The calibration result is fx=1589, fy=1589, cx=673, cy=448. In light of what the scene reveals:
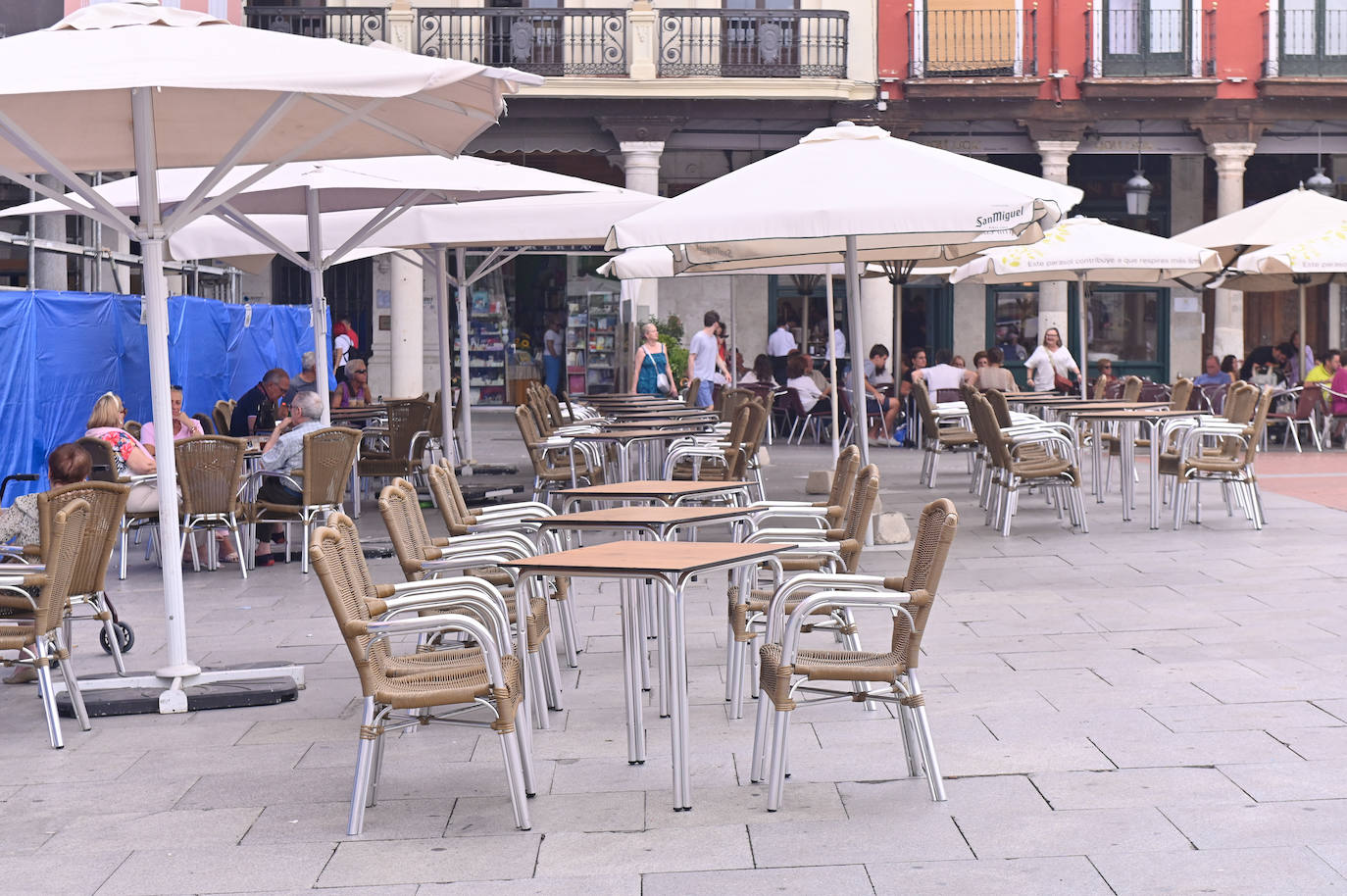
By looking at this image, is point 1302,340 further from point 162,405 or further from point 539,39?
point 162,405

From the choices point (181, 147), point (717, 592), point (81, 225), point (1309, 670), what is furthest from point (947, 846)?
point (81, 225)

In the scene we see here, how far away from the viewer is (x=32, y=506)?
6.82 m

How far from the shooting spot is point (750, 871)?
401cm

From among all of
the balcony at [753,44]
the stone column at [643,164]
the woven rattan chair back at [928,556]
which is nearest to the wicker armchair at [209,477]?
the woven rattan chair back at [928,556]

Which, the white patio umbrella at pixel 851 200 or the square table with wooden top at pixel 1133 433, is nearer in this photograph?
the white patio umbrella at pixel 851 200

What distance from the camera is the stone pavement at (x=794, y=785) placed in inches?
159

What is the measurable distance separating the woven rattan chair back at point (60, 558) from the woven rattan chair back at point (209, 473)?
301cm

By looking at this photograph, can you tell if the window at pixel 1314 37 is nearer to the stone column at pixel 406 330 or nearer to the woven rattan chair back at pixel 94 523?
the stone column at pixel 406 330

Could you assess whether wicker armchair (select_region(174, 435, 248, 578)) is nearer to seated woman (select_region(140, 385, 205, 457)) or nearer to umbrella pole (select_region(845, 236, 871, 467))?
seated woman (select_region(140, 385, 205, 457))

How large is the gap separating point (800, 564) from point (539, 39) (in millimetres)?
17166

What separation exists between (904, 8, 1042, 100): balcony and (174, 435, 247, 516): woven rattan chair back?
15742 millimetres

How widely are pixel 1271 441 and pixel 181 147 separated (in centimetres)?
1441

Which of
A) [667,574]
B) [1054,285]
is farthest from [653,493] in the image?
[1054,285]

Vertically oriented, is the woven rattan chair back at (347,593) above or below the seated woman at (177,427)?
below
